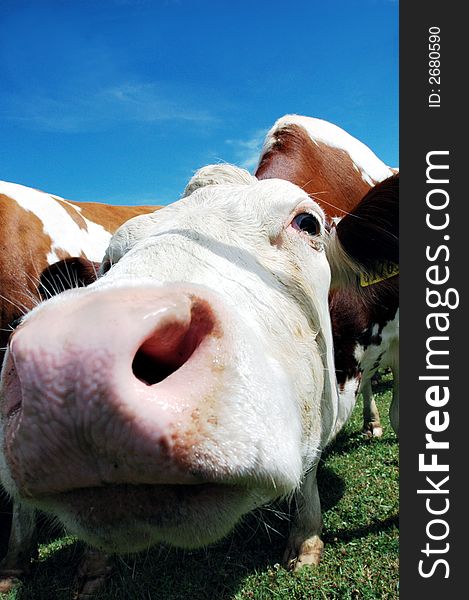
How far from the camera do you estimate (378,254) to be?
9.52 ft

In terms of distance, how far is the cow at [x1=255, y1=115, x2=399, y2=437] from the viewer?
3787 millimetres

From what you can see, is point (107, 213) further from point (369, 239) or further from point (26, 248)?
point (369, 239)

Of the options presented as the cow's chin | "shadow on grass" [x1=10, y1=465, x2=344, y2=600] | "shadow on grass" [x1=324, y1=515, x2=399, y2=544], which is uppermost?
the cow's chin

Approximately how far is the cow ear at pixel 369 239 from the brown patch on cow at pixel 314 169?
31.7 inches

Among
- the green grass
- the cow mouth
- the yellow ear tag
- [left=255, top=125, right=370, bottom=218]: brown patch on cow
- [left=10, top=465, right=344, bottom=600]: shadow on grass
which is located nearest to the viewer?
the cow mouth

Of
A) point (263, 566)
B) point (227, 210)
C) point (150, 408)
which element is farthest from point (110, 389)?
point (263, 566)

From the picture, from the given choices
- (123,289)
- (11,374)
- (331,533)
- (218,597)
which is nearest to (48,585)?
(218,597)

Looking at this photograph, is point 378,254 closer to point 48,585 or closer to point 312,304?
point 312,304

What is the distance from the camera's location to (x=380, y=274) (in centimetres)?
302

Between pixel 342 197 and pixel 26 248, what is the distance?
302 cm

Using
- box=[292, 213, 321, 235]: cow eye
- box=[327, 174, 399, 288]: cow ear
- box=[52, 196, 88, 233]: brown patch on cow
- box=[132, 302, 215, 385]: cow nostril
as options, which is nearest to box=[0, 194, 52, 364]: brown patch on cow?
box=[52, 196, 88, 233]: brown patch on cow

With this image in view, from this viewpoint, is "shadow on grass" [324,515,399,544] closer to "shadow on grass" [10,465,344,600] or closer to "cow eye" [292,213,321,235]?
"shadow on grass" [10,465,344,600]

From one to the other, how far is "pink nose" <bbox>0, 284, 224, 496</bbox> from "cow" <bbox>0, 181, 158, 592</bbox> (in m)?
2.82

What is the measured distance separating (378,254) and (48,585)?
3.34 metres
